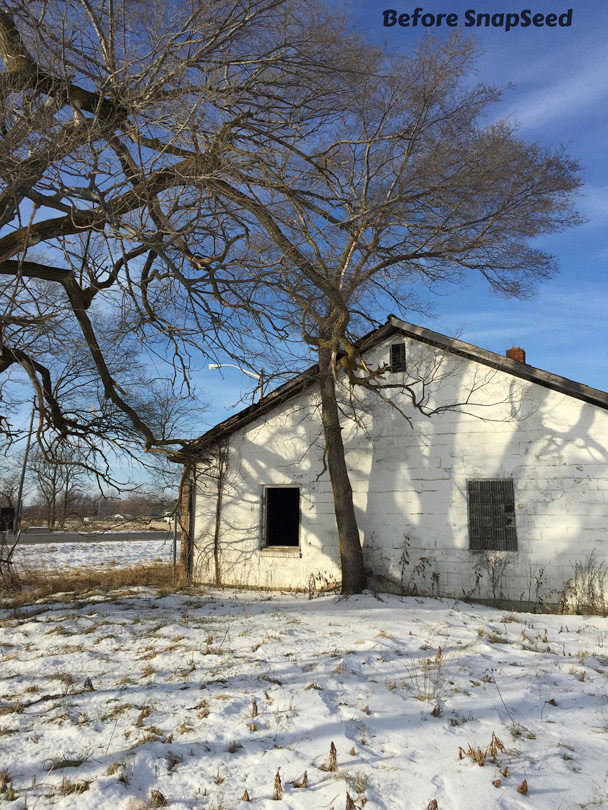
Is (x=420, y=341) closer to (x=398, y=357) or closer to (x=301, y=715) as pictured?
(x=398, y=357)

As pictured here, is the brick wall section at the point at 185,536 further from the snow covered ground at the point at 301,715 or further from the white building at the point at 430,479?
the snow covered ground at the point at 301,715

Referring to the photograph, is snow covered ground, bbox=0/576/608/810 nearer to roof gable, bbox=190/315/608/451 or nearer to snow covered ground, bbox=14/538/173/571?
roof gable, bbox=190/315/608/451

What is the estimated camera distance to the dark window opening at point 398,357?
12461 millimetres

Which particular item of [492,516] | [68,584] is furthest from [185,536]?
[492,516]

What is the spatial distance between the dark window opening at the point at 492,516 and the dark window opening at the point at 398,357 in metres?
2.91

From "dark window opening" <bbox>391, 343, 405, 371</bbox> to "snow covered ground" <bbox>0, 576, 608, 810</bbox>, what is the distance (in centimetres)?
575

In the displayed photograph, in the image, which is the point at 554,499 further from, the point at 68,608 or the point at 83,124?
the point at 83,124

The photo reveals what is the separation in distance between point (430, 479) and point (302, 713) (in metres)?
7.40

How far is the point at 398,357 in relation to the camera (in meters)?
12.5

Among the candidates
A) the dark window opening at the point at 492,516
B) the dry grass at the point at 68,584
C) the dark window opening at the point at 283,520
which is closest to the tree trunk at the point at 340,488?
the dark window opening at the point at 492,516

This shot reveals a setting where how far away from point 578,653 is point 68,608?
7.43 metres

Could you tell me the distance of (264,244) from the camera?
791 centimetres

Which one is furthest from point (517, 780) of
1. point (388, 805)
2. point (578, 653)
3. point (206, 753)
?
point (578, 653)

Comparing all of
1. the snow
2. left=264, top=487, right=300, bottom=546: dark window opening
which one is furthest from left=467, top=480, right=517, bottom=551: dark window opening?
left=264, top=487, right=300, bottom=546: dark window opening
